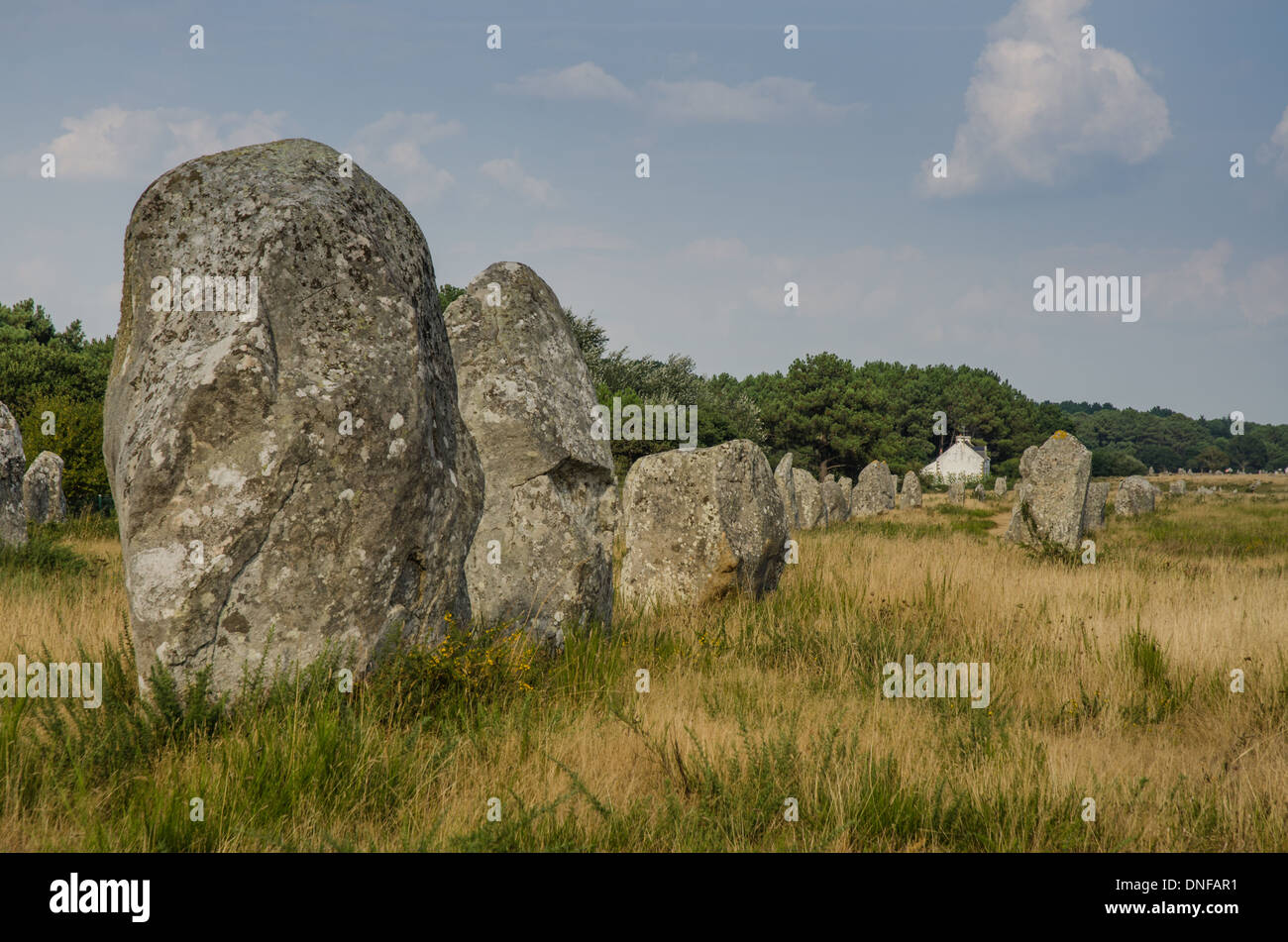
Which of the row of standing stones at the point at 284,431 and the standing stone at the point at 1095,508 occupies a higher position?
the row of standing stones at the point at 284,431

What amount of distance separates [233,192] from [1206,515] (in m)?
30.0

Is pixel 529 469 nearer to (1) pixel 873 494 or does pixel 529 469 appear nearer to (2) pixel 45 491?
(2) pixel 45 491

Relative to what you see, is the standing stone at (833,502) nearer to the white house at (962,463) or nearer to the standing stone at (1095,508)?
the standing stone at (1095,508)

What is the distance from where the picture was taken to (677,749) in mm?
3986

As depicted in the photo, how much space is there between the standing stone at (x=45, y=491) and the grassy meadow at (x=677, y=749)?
11620 mm

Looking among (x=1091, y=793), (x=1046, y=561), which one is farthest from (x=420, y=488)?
(x=1046, y=561)

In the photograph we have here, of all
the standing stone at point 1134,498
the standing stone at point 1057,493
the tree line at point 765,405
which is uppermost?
the tree line at point 765,405

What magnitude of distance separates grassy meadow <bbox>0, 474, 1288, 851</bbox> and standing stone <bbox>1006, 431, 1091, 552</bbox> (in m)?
7.58

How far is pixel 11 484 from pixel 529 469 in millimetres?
8876

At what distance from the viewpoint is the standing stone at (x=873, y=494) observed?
30.4 metres

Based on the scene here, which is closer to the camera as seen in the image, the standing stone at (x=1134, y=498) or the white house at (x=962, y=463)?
the standing stone at (x=1134, y=498)

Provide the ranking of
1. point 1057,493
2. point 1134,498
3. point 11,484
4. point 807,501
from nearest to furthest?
point 11,484, point 1057,493, point 807,501, point 1134,498

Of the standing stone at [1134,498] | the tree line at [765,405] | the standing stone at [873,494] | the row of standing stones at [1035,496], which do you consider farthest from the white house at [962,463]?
the standing stone at [873,494]

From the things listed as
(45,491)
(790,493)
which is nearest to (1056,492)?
(790,493)
